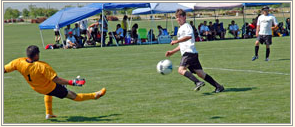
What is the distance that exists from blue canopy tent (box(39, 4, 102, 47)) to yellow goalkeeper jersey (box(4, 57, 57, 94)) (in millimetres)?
20911

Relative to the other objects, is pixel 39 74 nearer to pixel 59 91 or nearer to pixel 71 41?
pixel 59 91

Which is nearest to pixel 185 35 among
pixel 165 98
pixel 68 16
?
pixel 165 98

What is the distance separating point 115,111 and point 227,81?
449 centimetres

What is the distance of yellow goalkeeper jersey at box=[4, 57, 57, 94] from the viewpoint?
8.28 meters

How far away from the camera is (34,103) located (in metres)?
10.5

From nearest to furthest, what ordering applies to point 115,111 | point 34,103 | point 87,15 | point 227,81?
point 115,111 < point 34,103 < point 227,81 < point 87,15

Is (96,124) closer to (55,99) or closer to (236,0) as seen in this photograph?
(55,99)

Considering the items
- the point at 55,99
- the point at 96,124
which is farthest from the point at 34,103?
the point at 96,124

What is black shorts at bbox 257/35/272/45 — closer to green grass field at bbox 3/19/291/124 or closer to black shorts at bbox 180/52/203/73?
green grass field at bbox 3/19/291/124

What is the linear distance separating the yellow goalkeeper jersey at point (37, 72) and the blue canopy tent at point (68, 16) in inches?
823

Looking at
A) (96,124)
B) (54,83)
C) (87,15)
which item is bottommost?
(96,124)

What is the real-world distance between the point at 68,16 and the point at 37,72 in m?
22.0

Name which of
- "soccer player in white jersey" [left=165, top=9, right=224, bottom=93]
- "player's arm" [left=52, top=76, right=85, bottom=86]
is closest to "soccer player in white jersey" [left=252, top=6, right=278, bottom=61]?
"soccer player in white jersey" [left=165, top=9, right=224, bottom=93]

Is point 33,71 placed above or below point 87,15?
below
